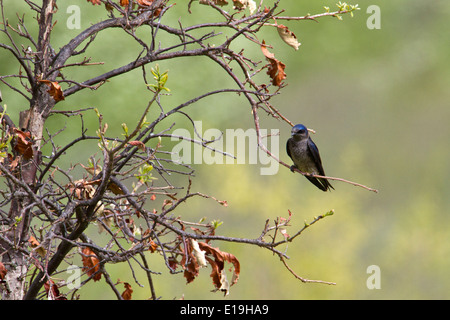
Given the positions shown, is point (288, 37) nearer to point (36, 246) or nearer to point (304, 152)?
point (36, 246)

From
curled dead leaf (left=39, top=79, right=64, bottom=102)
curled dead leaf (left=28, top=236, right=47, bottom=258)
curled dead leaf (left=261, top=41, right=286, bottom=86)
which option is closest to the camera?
curled dead leaf (left=28, top=236, right=47, bottom=258)

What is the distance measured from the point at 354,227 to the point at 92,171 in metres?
6.63

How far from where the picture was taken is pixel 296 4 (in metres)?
14.1

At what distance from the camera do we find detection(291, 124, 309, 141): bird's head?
5113mm

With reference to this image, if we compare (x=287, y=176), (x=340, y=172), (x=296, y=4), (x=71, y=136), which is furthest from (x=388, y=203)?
(x=71, y=136)

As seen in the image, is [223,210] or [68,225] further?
[223,210]

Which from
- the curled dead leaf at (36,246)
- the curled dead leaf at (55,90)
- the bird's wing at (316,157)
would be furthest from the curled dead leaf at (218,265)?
the bird's wing at (316,157)

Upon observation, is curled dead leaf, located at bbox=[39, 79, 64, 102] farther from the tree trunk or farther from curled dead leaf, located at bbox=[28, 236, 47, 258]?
curled dead leaf, located at bbox=[28, 236, 47, 258]

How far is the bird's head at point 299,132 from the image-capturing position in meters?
5.11

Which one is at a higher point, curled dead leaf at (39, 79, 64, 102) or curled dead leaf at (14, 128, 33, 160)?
curled dead leaf at (39, 79, 64, 102)

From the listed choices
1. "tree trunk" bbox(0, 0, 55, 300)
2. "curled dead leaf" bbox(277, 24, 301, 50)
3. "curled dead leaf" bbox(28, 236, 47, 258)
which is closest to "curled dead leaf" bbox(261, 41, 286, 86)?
"curled dead leaf" bbox(277, 24, 301, 50)

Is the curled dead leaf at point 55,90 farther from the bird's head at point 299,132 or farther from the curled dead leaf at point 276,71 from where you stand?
the bird's head at point 299,132

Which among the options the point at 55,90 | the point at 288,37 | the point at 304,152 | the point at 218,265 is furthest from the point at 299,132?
the point at 55,90
